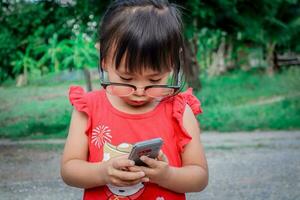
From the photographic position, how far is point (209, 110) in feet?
30.5

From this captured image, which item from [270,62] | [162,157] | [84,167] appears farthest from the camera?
[270,62]

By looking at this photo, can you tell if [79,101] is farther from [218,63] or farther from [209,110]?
[218,63]

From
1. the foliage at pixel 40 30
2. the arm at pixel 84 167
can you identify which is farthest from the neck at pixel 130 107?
the foliage at pixel 40 30

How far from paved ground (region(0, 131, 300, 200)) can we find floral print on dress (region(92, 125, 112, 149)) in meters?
1.86

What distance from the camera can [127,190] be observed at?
1.64 m

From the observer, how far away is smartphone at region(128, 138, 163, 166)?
4.61 feet

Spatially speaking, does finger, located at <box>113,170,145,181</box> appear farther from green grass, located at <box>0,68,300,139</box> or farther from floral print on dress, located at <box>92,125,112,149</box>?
green grass, located at <box>0,68,300,139</box>

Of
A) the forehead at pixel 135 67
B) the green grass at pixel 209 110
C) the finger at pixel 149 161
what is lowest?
the green grass at pixel 209 110

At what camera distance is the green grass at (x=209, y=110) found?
770 centimetres

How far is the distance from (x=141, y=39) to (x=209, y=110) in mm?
7788

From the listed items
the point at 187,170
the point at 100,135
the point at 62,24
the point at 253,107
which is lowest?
the point at 253,107

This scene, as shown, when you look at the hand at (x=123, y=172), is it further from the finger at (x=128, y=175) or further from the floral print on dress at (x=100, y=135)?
the floral print on dress at (x=100, y=135)

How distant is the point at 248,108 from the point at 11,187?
22.5ft

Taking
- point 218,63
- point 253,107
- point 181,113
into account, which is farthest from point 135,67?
point 218,63
